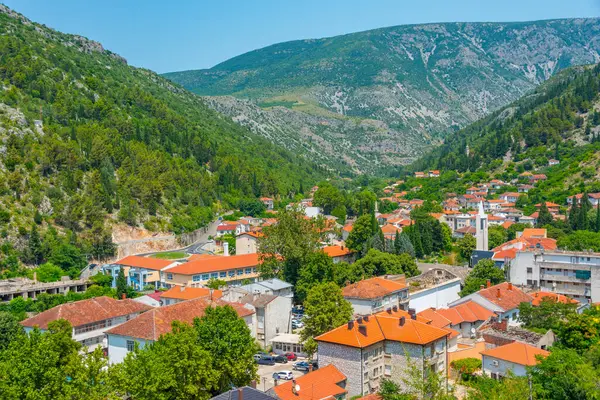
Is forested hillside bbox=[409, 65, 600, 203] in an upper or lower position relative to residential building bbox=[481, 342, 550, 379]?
upper

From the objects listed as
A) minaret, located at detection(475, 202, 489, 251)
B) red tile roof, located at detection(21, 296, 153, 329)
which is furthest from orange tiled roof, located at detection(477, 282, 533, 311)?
red tile roof, located at detection(21, 296, 153, 329)

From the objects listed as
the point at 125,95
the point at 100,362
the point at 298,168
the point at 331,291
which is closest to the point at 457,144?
the point at 298,168

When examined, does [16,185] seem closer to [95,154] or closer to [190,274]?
[95,154]

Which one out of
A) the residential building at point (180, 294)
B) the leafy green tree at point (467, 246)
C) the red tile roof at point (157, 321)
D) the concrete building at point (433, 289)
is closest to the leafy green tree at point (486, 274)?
the concrete building at point (433, 289)

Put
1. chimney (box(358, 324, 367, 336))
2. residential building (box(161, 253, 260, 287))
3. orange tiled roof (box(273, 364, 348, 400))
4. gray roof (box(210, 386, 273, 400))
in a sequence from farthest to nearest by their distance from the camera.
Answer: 1. residential building (box(161, 253, 260, 287))
2. chimney (box(358, 324, 367, 336))
3. orange tiled roof (box(273, 364, 348, 400))
4. gray roof (box(210, 386, 273, 400))

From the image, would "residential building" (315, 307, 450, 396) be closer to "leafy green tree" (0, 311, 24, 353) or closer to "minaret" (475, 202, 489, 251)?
"leafy green tree" (0, 311, 24, 353)

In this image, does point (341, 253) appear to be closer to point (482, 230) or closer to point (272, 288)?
point (482, 230)

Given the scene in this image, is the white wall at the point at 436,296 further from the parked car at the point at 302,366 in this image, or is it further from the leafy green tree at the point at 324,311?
the parked car at the point at 302,366

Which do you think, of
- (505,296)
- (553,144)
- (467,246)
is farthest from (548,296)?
(553,144)
